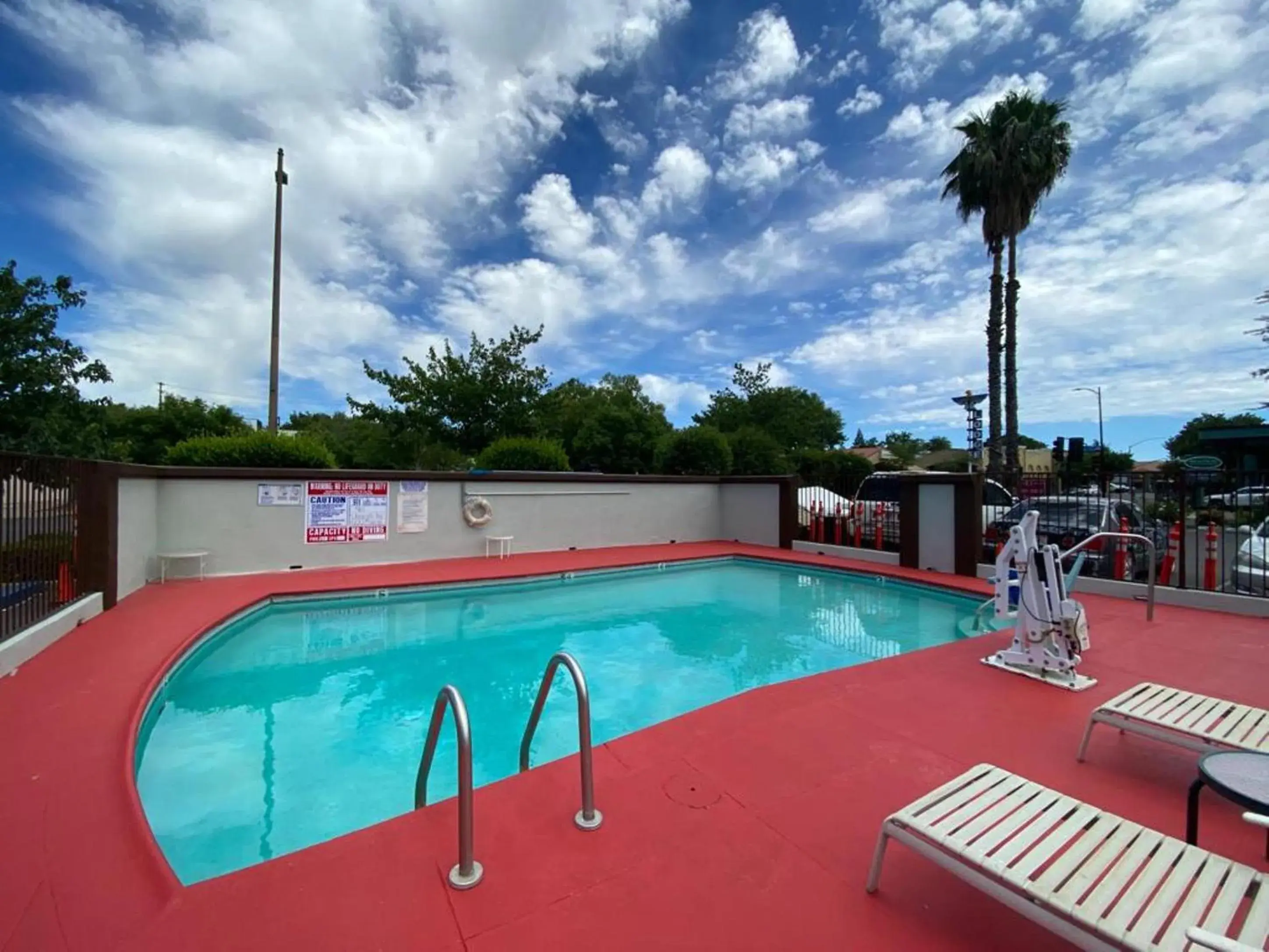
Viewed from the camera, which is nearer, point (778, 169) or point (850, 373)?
point (778, 169)

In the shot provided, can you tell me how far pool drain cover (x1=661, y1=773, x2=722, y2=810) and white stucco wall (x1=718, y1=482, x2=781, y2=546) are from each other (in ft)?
36.0

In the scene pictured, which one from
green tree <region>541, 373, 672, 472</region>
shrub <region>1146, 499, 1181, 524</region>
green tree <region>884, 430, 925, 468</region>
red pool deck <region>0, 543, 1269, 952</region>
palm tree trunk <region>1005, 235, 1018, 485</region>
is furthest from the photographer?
green tree <region>884, 430, 925, 468</region>

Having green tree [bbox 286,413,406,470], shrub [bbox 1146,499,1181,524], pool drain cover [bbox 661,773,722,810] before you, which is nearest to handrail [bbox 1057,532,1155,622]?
shrub [bbox 1146,499,1181,524]

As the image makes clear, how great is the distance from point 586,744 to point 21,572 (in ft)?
19.1

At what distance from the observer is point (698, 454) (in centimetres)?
1711

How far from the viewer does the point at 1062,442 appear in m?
13.2

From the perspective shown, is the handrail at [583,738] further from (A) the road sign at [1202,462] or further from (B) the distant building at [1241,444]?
(B) the distant building at [1241,444]

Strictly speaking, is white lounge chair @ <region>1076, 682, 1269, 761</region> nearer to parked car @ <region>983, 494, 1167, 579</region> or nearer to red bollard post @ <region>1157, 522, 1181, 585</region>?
parked car @ <region>983, 494, 1167, 579</region>

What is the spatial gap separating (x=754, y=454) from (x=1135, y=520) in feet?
44.7

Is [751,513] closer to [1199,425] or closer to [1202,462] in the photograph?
[1202,462]

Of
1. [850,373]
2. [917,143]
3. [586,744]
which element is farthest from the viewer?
[850,373]

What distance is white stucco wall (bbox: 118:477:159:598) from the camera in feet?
23.2

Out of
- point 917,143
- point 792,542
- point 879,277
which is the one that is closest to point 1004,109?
point 879,277

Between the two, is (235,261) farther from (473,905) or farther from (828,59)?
(473,905)
